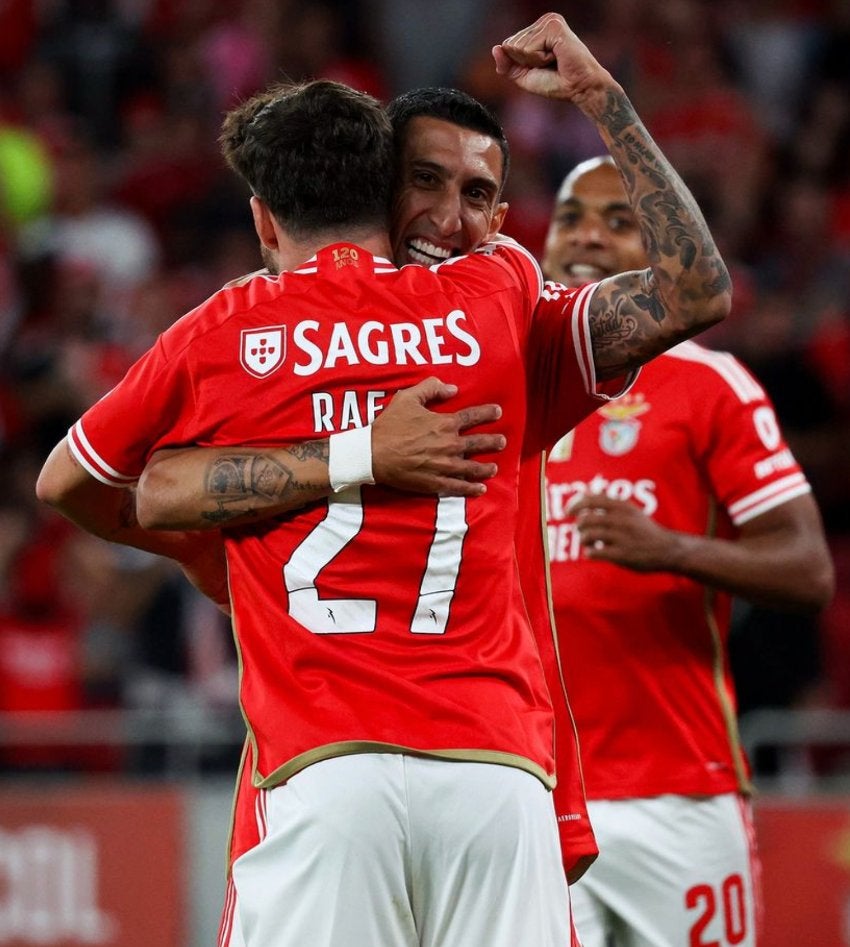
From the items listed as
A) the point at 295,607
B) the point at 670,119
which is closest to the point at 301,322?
the point at 295,607

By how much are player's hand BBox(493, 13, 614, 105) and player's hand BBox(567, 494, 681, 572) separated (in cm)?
128

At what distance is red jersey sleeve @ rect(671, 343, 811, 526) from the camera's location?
4527 mm

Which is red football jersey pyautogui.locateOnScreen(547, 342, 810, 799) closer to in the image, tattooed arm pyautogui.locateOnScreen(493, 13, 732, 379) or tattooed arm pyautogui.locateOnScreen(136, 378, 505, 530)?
tattooed arm pyautogui.locateOnScreen(493, 13, 732, 379)

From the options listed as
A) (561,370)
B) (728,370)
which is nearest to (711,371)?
(728,370)

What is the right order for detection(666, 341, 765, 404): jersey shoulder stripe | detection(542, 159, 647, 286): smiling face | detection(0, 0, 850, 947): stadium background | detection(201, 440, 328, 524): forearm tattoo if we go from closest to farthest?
detection(201, 440, 328, 524): forearm tattoo, detection(666, 341, 765, 404): jersey shoulder stripe, detection(542, 159, 647, 286): smiling face, detection(0, 0, 850, 947): stadium background

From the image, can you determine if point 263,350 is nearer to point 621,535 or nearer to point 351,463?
point 351,463

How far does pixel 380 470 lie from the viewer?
10.0 feet

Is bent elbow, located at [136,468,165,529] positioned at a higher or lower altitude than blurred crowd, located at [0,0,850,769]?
lower

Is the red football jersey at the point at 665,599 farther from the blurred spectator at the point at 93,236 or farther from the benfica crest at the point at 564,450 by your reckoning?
the blurred spectator at the point at 93,236

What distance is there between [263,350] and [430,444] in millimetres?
365

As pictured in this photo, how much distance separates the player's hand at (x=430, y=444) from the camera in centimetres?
304

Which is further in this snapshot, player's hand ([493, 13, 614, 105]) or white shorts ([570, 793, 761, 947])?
white shorts ([570, 793, 761, 947])

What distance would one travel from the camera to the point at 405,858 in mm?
3002

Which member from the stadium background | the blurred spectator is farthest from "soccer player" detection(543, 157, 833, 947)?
the blurred spectator
